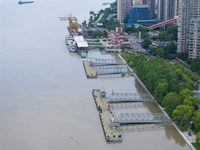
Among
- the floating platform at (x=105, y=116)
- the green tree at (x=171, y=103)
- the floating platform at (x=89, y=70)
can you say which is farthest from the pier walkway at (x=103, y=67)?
the green tree at (x=171, y=103)

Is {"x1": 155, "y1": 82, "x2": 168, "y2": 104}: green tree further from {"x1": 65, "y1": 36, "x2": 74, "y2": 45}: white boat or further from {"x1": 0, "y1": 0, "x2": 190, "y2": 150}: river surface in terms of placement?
{"x1": 65, "y1": 36, "x2": 74, "y2": 45}: white boat

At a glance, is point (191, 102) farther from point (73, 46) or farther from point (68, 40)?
point (68, 40)

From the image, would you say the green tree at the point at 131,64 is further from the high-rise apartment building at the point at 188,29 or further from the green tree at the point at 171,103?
the green tree at the point at 171,103

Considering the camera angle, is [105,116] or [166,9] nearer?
[105,116]

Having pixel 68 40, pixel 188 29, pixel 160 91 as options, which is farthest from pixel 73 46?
pixel 160 91

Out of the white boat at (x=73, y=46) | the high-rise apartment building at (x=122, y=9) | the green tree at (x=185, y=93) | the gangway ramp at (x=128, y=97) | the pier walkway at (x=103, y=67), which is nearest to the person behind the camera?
the green tree at (x=185, y=93)

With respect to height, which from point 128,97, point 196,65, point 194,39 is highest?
point 194,39

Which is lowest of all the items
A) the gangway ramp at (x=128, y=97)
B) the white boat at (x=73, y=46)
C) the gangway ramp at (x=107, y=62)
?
the gangway ramp at (x=128, y=97)

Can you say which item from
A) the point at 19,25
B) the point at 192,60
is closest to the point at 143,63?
the point at 192,60
